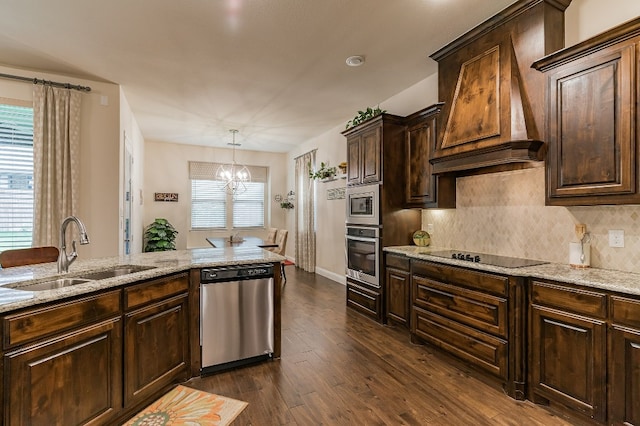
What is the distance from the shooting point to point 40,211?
11.4 ft

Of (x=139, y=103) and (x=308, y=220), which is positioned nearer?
(x=139, y=103)

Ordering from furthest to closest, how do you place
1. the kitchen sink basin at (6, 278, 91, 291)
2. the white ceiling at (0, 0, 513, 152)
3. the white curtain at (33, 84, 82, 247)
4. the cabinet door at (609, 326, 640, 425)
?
1. the white curtain at (33, 84, 82, 247)
2. the white ceiling at (0, 0, 513, 152)
3. the kitchen sink basin at (6, 278, 91, 291)
4. the cabinet door at (609, 326, 640, 425)

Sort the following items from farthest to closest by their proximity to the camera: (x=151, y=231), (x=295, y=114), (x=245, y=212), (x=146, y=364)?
(x=245, y=212), (x=151, y=231), (x=295, y=114), (x=146, y=364)

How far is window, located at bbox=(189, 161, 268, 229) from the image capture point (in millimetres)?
7805

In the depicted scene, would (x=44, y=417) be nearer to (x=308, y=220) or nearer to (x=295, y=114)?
(x=295, y=114)

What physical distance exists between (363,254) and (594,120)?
2605mm

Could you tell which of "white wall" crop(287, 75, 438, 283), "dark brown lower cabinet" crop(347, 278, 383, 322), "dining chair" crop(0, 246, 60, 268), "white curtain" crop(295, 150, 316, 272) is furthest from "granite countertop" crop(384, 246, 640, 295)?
"white curtain" crop(295, 150, 316, 272)

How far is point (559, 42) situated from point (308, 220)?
5106 mm

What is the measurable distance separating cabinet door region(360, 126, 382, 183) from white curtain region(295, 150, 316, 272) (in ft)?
9.16

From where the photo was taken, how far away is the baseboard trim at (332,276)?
5.65 metres

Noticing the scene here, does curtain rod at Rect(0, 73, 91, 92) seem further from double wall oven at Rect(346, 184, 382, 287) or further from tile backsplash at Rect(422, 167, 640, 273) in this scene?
tile backsplash at Rect(422, 167, 640, 273)

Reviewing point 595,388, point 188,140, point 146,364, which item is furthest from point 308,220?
point 595,388

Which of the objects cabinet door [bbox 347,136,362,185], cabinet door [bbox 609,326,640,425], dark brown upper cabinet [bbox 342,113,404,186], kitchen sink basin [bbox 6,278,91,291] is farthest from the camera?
cabinet door [bbox 347,136,362,185]

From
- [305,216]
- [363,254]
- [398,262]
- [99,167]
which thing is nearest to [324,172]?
[305,216]
